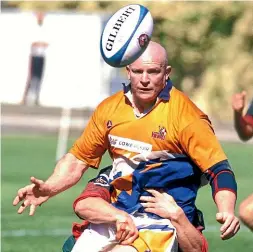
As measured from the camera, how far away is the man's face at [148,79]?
7.07 meters

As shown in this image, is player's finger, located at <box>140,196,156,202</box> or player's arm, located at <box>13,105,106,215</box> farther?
player's arm, located at <box>13,105,106,215</box>

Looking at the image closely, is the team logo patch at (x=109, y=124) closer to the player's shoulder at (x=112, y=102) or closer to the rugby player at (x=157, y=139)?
the rugby player at (x=157, y=139)

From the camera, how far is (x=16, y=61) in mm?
35406

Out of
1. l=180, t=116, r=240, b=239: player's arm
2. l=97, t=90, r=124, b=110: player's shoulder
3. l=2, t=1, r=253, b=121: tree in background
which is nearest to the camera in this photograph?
l=180, t=116, r=240, b=239: player's arm

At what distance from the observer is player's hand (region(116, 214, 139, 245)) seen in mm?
6992

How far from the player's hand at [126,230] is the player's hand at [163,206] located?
0.14 metres

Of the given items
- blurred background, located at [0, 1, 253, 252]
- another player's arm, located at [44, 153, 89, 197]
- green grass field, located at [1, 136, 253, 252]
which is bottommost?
blurred background, located at [0, 1, 253, 252]

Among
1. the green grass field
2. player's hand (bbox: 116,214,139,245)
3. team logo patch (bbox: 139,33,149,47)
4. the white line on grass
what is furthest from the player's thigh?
the white line on grass

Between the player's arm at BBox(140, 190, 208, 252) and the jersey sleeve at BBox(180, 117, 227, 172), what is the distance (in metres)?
0.30

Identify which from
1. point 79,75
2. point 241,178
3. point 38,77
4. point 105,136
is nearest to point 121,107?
point 105,136

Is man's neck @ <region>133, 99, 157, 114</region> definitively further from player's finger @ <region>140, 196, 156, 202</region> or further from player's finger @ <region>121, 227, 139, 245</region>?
player's finger @ <region>121, 227, 139, 245</region>

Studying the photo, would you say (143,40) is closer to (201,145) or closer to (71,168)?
(201,145)

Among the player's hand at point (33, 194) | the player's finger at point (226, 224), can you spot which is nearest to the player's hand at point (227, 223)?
the player's finger at point (226, 224)

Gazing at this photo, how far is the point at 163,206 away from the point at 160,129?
479 millimetres
